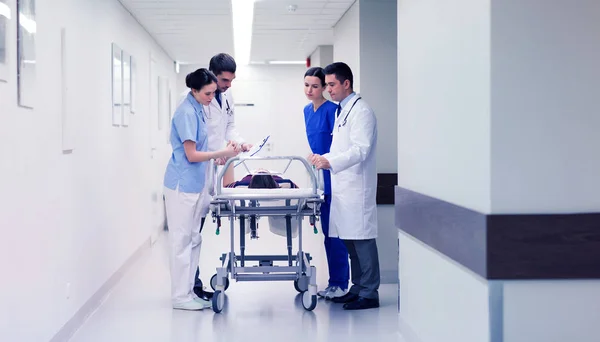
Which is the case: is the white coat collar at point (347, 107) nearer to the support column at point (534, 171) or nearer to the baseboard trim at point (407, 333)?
the baseboard trim at point (407, 333)

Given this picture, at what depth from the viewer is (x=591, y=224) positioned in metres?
2.51

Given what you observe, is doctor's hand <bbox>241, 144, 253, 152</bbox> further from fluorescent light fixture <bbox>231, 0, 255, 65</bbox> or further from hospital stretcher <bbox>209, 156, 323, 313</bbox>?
fluorescent light fixture <bbox>231, 0, 255, 65</bbox>

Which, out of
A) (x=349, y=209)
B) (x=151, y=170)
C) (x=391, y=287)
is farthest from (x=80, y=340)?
(x=151, y=170)

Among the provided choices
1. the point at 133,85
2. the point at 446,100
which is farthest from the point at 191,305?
the point at 133,85

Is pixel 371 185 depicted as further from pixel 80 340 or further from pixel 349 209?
pixel 80 340

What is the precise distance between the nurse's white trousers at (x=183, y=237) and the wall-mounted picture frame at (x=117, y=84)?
141cm

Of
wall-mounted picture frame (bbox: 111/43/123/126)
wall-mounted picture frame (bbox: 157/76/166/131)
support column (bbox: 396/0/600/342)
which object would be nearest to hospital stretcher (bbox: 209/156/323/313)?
wall-mounted picture frame (bbox: 111/43/123/126)

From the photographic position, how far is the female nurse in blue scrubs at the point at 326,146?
5332 millimetres

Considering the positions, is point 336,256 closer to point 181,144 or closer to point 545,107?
point 181,144

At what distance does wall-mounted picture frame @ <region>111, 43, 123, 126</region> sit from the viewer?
6004mm

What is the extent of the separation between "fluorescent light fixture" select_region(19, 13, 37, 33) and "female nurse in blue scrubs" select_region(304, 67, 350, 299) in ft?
7.64

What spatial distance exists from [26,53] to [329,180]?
Answer: 101 inches

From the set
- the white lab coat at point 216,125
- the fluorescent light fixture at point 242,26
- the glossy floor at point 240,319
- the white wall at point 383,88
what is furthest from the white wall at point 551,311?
the fluorescent light fixture at point 242,26

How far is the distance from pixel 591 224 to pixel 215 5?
4.86m
